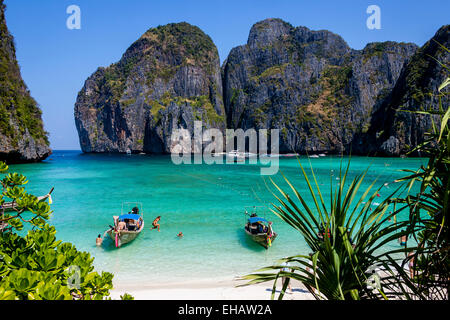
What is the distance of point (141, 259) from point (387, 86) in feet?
345

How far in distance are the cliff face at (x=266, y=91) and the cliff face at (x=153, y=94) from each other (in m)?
0.41

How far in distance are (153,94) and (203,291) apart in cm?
10295

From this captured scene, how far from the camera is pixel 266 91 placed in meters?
104

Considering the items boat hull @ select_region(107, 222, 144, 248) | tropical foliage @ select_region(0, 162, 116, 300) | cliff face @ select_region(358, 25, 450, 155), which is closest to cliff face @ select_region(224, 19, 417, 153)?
cliff face @ select_region(358, 25, 450, 155)

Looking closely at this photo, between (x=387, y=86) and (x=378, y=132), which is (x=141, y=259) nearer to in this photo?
(x=378, y=132)

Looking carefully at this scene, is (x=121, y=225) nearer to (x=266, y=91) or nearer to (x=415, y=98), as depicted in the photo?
(x=415, y=98)

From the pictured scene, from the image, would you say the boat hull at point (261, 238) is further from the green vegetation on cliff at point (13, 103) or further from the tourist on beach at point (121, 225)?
the green vegetation on cliff at point (13, 103)

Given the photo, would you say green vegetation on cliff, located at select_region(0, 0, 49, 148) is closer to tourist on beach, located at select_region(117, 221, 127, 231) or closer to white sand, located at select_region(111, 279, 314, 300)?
tourist on beach, located at select_region(117, 221, 127, 231)

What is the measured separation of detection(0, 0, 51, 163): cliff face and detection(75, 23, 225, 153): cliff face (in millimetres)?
42891

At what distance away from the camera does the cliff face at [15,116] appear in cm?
4156

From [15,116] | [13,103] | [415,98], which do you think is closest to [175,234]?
[15,116]

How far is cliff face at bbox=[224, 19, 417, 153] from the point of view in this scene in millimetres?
90188
